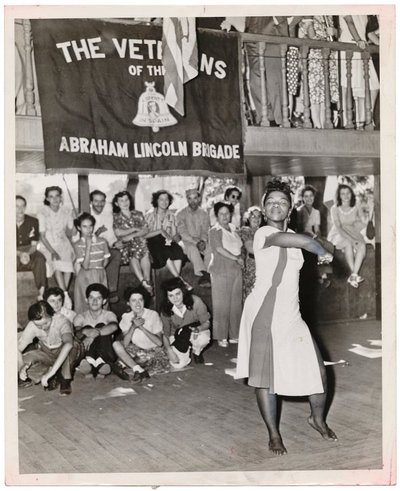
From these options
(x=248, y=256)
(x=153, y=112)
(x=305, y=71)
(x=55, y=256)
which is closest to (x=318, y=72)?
(x=305, y=71)

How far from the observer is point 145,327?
259 inches

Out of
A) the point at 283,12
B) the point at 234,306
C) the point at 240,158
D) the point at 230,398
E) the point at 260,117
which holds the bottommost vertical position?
the point at 230,398

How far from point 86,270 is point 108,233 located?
1.82 ft

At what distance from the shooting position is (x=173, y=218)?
7.57m

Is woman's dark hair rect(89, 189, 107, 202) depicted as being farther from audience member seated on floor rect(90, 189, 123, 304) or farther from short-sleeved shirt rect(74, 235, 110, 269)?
short-sleeved shirt rect(74, 235, 110, 269)

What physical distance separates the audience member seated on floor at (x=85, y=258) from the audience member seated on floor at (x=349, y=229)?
3.15 meters

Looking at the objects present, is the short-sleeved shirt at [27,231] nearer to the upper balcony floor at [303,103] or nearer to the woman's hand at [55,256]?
the woman's hand at [55,256]

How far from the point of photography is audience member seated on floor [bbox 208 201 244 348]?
7523 millimetres

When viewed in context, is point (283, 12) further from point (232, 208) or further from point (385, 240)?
point (232, 208)

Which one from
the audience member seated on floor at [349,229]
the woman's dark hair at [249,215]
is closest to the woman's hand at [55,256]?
the woman's dark hair at [249,215]

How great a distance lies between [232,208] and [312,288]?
5.96ft

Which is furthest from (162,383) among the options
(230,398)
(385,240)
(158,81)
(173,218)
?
(158,81)

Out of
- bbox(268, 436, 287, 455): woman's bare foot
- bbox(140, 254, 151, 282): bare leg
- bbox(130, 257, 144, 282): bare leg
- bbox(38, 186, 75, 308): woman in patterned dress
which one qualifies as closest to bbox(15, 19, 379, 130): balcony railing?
bbox(38, 186, 75, 308): woman in patterned dress

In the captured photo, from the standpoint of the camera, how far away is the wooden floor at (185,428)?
4855 millimetres
